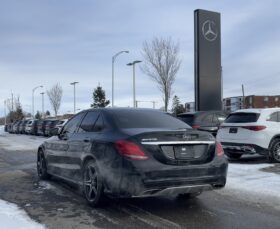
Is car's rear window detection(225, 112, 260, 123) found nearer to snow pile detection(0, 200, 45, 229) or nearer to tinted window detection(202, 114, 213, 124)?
tinted window detection(202, 114, 213, 124)

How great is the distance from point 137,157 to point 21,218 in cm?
181

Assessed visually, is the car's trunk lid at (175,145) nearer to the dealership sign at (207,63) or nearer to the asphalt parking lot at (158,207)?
the asphalt parking lot at (158,207)

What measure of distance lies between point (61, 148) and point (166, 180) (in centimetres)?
299

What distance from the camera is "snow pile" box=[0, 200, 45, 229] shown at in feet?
18.4

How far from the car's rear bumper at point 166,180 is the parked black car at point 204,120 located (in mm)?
9477

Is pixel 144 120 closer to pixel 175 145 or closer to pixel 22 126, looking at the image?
pixel 175 145

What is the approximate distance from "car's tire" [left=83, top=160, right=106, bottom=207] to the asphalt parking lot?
13cm

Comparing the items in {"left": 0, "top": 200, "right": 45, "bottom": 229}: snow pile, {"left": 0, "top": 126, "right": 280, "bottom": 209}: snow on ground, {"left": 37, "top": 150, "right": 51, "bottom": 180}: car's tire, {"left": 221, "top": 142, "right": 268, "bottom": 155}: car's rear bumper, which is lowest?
{"left": 0, "top": 200, "right": 45, "bottom": 229}: snow pile

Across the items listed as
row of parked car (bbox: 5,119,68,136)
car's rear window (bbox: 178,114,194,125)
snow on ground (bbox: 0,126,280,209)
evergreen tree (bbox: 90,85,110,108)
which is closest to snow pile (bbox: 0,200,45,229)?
snow on ground (bbox: 0,126,280,209)

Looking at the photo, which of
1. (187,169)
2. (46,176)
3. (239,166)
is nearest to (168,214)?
(187,169)

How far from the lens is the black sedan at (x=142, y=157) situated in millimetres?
5941

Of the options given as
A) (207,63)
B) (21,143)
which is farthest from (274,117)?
(21,143)

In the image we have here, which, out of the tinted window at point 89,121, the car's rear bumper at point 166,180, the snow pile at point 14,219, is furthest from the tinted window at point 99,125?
the snow pile at point 14,219

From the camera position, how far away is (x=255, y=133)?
Result: 11695mm
